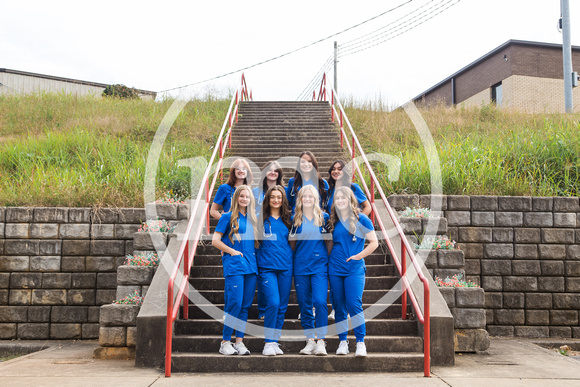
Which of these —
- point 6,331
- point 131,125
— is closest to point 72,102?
point 131,125

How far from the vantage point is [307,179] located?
5.23m

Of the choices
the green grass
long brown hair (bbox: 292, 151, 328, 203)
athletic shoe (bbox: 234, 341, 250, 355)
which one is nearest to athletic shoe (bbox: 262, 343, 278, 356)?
athletic shoe (bbox: 234, 341, 250, 355)

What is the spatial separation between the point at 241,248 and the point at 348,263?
3.41ft

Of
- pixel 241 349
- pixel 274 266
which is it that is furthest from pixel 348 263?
pixel 241 349

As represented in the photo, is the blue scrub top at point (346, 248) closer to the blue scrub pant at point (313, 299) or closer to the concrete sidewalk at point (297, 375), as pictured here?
the blue scrub pant at point (313, 299)

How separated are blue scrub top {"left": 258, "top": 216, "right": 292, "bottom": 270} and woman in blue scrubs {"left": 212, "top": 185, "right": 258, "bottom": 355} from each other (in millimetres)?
96

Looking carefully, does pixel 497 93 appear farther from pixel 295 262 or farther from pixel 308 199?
pixel 295 262

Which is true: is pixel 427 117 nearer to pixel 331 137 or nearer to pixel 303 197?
pixel 331 137

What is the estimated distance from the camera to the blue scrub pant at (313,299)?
4391 mm

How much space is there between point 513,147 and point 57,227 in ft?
26.6

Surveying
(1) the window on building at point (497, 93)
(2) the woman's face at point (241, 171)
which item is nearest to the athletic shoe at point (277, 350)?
(2) the woman's face at point (241, 171)

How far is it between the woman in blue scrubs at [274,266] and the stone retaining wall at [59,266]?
2.98m

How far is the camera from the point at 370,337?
4.81 metres

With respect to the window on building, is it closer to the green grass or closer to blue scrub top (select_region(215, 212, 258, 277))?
the green grass
